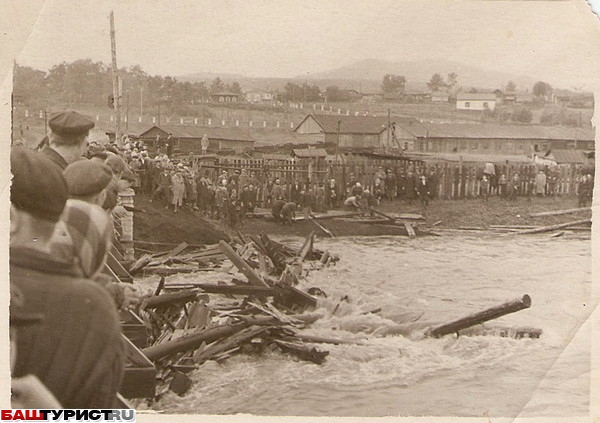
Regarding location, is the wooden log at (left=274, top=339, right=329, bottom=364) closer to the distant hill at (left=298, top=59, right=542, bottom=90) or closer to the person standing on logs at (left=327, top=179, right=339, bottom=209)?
the person standing on logs at (left=327, top=179, right=339, bottom=209)

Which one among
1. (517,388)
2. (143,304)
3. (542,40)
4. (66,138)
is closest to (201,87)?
(66,138)

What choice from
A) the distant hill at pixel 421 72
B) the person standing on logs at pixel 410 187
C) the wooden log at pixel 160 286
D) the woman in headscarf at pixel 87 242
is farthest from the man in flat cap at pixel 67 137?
the person standing on logs at pixel 410 187

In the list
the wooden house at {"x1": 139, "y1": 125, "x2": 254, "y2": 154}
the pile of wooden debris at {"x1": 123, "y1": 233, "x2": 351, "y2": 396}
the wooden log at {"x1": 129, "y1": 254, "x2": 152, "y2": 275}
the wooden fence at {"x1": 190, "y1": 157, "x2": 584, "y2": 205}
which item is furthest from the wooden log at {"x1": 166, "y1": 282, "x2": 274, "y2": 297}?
the wooden house at {"x1": 139, "y1": 125, "x2": 254, "y2": 154}

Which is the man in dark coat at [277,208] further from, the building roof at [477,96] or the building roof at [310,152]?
the building roof at [477,96]

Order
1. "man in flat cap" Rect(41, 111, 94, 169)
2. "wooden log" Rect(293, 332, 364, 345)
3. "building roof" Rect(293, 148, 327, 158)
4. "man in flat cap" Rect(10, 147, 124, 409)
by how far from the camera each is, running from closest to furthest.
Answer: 1. "man in flat cap" Rect(10, 147, 124, 409)
2. "man in flat cap" Rect(41, 111, 94, 169)
3. "wooden log" Rect(293, 332, 364, 345)
4. "building roof" Rect(293, 148, 327, 158)

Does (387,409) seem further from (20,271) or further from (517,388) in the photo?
(20,271)

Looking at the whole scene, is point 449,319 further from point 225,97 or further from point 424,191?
point 225,97

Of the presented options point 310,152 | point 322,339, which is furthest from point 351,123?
point 322,339
